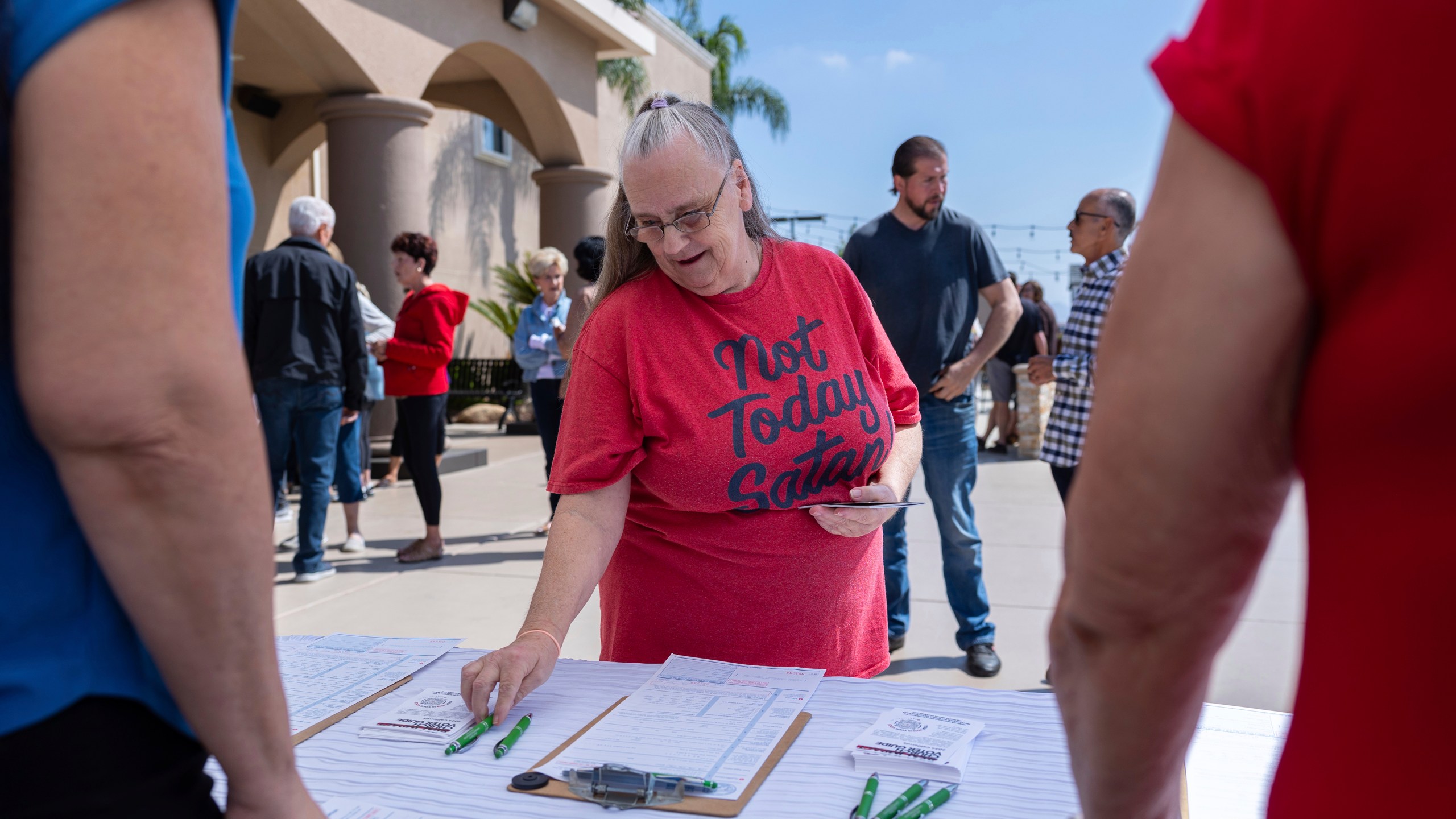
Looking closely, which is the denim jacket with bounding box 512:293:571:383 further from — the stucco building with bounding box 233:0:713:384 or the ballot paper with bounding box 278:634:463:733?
the ballot paper with bounding box 278:634:463:733

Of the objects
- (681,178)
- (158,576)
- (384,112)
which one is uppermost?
(384,112)

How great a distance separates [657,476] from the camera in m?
1.87

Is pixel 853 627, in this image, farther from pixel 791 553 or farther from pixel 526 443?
pixel 526 443

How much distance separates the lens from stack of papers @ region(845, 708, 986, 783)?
130cm

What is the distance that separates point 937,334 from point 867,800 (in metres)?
3.21

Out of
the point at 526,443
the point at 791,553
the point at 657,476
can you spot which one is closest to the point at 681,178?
the point at 657,476

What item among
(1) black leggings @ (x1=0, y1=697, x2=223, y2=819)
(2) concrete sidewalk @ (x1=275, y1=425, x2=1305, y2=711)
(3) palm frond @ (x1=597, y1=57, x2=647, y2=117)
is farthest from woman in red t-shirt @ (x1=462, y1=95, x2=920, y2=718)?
(3) palm frond @ (x1=597, y1=57, x2=647, y2=117)

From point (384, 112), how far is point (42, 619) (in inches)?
314

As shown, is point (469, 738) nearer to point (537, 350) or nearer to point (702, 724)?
point (702, 724)

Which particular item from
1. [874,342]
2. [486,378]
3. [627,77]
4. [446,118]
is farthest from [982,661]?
[446,118]

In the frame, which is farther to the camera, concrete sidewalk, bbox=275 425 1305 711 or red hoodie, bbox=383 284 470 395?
red hoodie, bbox=383 284 470 395

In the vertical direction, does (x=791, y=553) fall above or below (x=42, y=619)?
below

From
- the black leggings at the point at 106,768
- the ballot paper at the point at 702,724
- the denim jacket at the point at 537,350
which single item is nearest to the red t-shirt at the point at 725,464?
the ballot paper at the point at 702,724

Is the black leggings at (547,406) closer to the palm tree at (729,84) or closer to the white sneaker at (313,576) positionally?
the white sneaker at (313,576)
